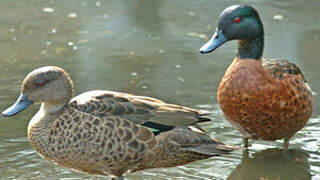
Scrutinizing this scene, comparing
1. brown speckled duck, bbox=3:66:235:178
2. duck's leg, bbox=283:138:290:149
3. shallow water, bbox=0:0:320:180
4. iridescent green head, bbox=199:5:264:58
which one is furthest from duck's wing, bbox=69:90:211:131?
duck's leg, bbox=283:138:290:149

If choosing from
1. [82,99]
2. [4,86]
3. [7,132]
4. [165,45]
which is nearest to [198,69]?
[165,45]

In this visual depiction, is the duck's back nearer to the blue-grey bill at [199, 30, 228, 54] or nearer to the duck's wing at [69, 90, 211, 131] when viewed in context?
the duck's wing at [69, 90, 211, 131]

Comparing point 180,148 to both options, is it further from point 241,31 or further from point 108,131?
point 241,31

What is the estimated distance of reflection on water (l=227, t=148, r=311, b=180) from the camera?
5.12 meters

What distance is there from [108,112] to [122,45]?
14.3 ft

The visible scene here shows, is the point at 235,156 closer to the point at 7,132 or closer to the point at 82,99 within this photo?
the point at 82,99

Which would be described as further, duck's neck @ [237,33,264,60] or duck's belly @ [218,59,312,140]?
duck's neck @ [237,33,264,60]

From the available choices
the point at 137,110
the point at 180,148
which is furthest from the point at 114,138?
the point at 180,148

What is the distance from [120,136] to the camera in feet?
14.6

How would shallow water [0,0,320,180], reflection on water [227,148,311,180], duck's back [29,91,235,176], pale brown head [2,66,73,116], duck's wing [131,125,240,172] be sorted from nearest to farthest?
duck's back [29,91,235,176]
duck's wing [131,125,240,172]
pale brown head [2,66,73,116]
reflection on water [227,148,311,180]
shallow water [0,0,320,180]

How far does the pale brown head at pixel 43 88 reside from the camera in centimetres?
468

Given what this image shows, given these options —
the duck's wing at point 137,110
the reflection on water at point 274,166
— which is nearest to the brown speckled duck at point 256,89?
the reflection on water at point 274,166

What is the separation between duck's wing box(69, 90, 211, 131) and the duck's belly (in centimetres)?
61

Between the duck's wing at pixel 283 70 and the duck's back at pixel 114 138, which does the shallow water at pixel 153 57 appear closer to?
the duck's back at pixel 114 138
